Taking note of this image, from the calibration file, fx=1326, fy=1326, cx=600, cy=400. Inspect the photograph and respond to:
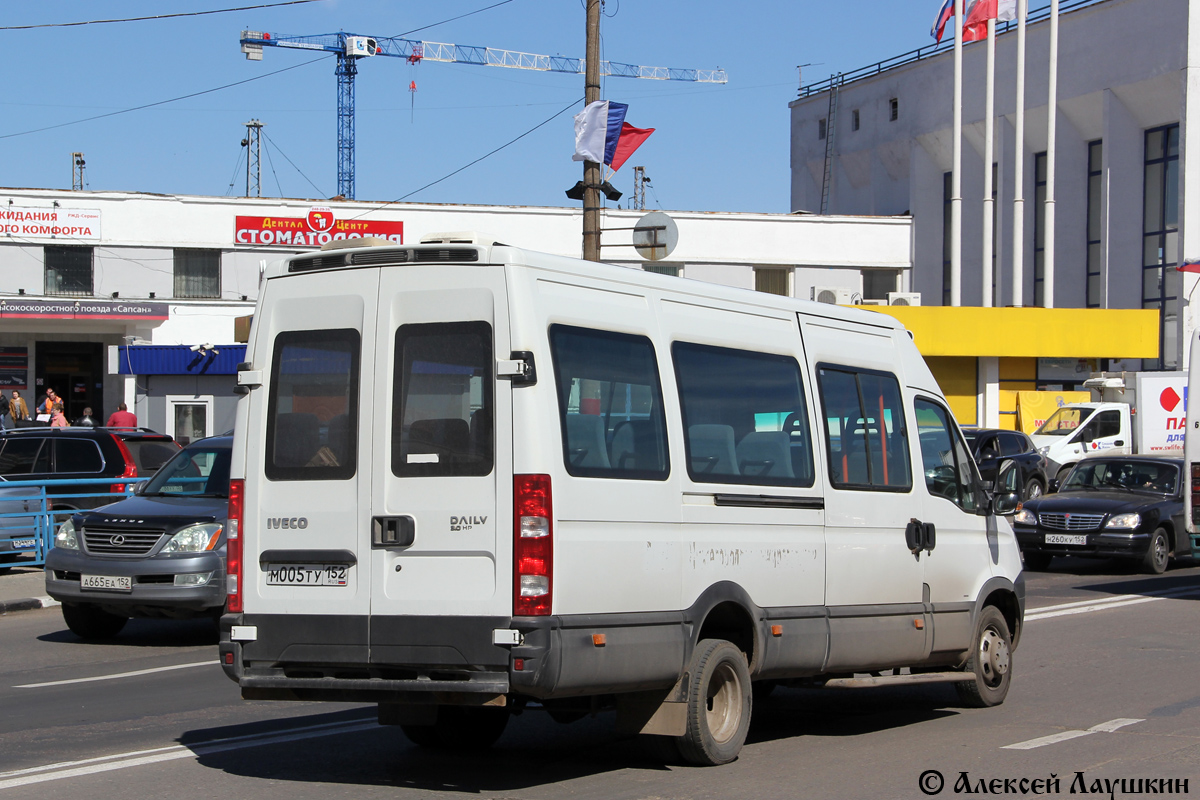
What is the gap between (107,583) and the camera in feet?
37.8

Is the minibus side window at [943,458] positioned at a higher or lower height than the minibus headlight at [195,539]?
higher

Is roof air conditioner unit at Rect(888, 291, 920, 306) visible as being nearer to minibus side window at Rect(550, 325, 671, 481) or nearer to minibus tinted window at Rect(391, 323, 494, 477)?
minibus side window at Rect(550, 325, 671, 481)

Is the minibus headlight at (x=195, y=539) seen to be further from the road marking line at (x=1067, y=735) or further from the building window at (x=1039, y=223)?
the building window at (x=1039, y=223)

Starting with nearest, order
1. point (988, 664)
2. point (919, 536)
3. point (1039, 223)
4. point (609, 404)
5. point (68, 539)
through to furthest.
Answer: point (609, 404) < point (919, 536) < point (988, 664) < point (68, 539) < point (1039, 223)

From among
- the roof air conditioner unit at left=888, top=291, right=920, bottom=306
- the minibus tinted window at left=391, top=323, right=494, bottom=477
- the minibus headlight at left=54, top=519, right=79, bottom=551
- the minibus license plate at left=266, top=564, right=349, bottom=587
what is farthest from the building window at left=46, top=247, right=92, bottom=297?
the minibus tinted window at left=391, top=323, right=494, bottom=477

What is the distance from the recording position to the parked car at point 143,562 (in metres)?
Result: 11.4

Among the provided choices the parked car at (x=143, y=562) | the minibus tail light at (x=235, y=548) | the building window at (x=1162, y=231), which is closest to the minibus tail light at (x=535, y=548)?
the minibus tail light at (x=235, y=548)

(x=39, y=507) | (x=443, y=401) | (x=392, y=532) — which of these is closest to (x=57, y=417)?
(x=39, y=507)

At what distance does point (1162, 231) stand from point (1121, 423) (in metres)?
16.4

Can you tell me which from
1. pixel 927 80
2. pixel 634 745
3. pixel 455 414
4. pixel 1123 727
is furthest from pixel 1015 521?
pixel 927 80

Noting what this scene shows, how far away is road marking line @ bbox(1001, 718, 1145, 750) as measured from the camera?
24.1 feet

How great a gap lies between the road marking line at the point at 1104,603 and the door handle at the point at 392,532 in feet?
28.9

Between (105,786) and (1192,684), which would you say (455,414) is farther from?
(1192,684)

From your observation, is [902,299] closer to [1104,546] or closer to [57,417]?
[1104,546]
